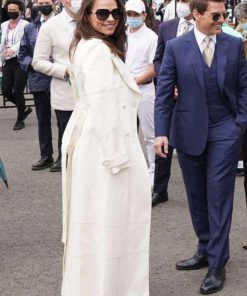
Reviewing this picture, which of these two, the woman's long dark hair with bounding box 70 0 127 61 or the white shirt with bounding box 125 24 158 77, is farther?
the white shirt with bounding box 125 24 158 77

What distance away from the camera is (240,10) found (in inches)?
312

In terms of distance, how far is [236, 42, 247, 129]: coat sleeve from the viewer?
4.99 m

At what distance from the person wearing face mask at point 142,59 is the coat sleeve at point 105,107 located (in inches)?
132

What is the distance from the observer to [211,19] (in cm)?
493

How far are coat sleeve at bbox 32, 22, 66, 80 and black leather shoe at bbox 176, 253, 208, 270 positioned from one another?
3.00 meters

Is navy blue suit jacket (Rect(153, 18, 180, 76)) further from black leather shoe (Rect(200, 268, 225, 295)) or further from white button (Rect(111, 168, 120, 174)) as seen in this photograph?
white button (Rect(111, 168, 120, 174))

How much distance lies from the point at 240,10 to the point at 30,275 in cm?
384

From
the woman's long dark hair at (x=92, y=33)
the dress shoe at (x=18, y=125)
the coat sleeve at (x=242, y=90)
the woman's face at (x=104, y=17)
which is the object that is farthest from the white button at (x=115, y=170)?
the dress shoe at (x=18, y=125)

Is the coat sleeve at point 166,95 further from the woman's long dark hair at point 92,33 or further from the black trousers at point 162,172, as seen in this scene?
→ the black trousers at point 162,172

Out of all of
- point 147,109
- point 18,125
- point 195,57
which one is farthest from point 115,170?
point 18,125

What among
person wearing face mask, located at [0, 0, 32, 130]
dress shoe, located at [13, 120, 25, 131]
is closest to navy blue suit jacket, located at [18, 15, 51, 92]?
person wearing face mask, located at [0, 0, 32, 130]

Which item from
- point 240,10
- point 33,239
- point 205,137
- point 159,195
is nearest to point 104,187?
point 205,137

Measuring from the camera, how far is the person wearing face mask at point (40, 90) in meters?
8.89

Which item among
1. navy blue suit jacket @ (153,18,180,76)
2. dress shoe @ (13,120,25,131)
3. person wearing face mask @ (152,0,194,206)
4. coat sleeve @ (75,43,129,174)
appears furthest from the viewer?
dress shoe @ (13,120,25,131)
